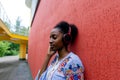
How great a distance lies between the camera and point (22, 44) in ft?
74.0

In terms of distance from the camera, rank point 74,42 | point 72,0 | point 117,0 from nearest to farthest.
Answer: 1. point 117,0
2. point 74,42
3. point 72,0

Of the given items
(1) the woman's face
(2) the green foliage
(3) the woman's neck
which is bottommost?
(2) the green foliage

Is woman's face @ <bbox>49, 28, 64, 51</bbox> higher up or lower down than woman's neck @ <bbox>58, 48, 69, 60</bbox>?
higher up

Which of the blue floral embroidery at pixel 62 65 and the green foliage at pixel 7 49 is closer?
the blue floral embroidery at pixel 62 65

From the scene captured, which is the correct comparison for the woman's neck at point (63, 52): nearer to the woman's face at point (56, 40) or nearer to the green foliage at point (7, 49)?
the woman's face at point (56, 40)

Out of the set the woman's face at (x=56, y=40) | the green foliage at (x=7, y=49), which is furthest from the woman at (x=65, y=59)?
the green foliage at (x=7, y=49)

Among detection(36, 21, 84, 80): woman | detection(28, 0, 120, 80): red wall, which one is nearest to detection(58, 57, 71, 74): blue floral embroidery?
detection(36, 21, 84, 80): woman

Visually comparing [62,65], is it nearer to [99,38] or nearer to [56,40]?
[56,40]

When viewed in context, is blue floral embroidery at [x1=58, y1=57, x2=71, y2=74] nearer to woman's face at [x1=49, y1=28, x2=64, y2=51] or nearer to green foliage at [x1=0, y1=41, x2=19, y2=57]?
woman's face at [x1=49, y1=28, x2=64, y2=51]

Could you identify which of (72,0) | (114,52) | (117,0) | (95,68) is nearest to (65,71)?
(95,68)

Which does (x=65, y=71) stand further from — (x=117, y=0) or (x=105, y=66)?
(x=117, y=0)

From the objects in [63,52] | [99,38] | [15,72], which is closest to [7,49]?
[15,72]

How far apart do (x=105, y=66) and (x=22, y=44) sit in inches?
860

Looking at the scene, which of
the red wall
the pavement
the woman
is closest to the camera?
the red wall
